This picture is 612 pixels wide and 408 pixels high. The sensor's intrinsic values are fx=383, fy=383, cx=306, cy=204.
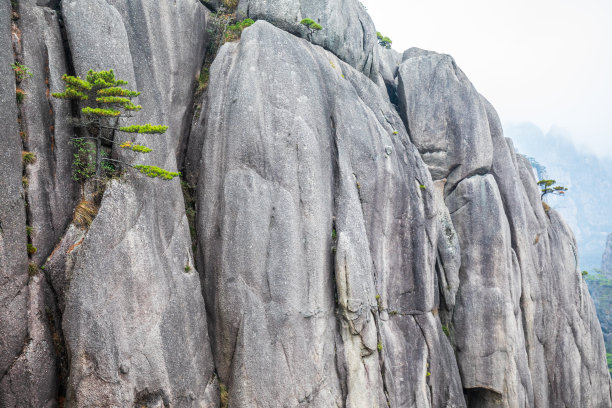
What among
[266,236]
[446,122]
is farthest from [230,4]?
[446,122]

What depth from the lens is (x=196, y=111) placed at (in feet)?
62.3

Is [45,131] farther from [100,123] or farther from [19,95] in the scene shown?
[100,123]

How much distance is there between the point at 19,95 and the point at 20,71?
2.73 feet

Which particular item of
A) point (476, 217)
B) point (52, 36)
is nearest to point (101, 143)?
point (52, 36)

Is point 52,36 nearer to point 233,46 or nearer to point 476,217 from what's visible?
point 233,46

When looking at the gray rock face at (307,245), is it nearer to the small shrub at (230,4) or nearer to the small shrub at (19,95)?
the small shrub at (230,4)

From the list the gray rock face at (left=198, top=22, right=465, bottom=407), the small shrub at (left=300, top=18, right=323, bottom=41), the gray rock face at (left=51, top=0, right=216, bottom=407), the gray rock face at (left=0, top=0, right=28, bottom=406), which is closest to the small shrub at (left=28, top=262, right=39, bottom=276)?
the gray rock face at (left=0, top=0, right=28, bottom=406)

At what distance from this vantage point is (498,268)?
24.2 metres

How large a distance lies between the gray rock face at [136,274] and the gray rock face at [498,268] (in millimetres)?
16175

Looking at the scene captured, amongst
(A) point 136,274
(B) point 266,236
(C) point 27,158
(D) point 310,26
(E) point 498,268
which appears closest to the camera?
(C) point 27,158

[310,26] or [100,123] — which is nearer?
[100,123]

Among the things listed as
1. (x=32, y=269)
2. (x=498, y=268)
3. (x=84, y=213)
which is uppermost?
(x=84, y=213)

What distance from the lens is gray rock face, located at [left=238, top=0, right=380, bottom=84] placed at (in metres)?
21.3

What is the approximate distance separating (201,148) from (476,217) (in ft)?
59.2
